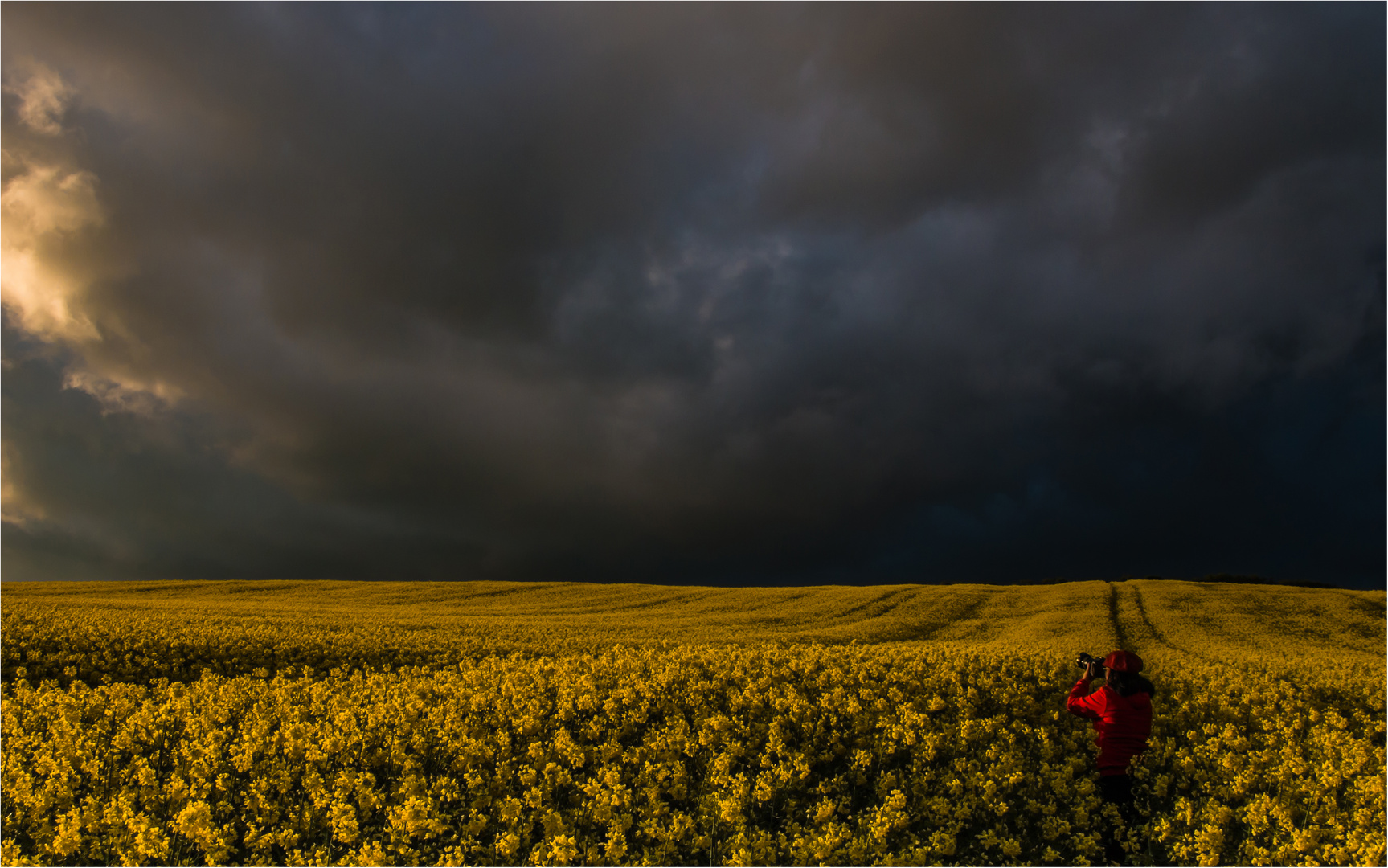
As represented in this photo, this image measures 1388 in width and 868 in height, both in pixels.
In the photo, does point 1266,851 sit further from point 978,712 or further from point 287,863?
point 287,863

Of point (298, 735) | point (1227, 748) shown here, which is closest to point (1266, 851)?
point (1227, 748)

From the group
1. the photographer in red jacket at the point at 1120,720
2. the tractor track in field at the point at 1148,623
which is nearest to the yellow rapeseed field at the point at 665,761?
the photographer in red jacket at the point at 1120,720

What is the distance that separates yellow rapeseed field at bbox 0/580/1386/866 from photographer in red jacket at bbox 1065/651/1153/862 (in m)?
0.46

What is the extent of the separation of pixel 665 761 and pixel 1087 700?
6.77 metres

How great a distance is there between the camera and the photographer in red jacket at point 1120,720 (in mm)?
10086

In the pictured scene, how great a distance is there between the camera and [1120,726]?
33.3ft

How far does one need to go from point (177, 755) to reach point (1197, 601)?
2200 inches

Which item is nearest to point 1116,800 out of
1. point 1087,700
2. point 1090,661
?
point 1087,700

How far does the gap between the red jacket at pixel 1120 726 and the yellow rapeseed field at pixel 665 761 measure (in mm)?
877

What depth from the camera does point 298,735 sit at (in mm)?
10961

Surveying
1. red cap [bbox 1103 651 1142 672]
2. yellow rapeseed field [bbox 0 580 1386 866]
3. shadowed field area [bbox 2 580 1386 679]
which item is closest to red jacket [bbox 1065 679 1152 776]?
red cap [bbox 1103 651 1142 672]

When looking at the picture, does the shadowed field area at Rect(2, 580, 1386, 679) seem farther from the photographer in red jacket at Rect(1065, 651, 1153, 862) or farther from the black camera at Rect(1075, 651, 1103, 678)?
the photographer in red jacket at Rect(1065, 651, 1153, 862)

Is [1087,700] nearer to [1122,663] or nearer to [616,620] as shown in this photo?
[1122,663]

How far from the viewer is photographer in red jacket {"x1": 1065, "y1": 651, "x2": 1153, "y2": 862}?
1009 cm
